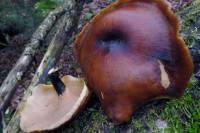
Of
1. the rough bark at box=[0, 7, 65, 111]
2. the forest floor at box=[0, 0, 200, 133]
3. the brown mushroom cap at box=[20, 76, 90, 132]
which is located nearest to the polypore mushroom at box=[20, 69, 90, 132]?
the brown mushroom cap at box=[20, 76, 90, 132]

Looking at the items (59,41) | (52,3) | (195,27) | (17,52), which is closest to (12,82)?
(59,41)

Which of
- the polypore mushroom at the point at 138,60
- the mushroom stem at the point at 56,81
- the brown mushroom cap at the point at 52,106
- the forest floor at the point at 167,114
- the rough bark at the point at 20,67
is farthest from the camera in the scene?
the rough bark at the point at 20,67

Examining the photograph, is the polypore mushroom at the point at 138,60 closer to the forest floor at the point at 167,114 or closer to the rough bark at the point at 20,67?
the forest floor at the point at 167,114

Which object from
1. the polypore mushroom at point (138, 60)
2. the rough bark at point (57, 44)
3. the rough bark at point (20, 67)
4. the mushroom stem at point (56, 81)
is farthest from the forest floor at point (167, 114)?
the rough bark at point (20, 67)

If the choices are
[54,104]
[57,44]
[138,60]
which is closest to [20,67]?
[57,44]

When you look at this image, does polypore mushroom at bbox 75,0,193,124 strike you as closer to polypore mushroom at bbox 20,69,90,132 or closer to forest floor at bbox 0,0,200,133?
forest floor at bbox 0,0,200,133

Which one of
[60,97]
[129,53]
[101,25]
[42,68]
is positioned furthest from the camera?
[42,68]

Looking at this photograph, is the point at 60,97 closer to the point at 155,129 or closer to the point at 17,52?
the point at 155,129
